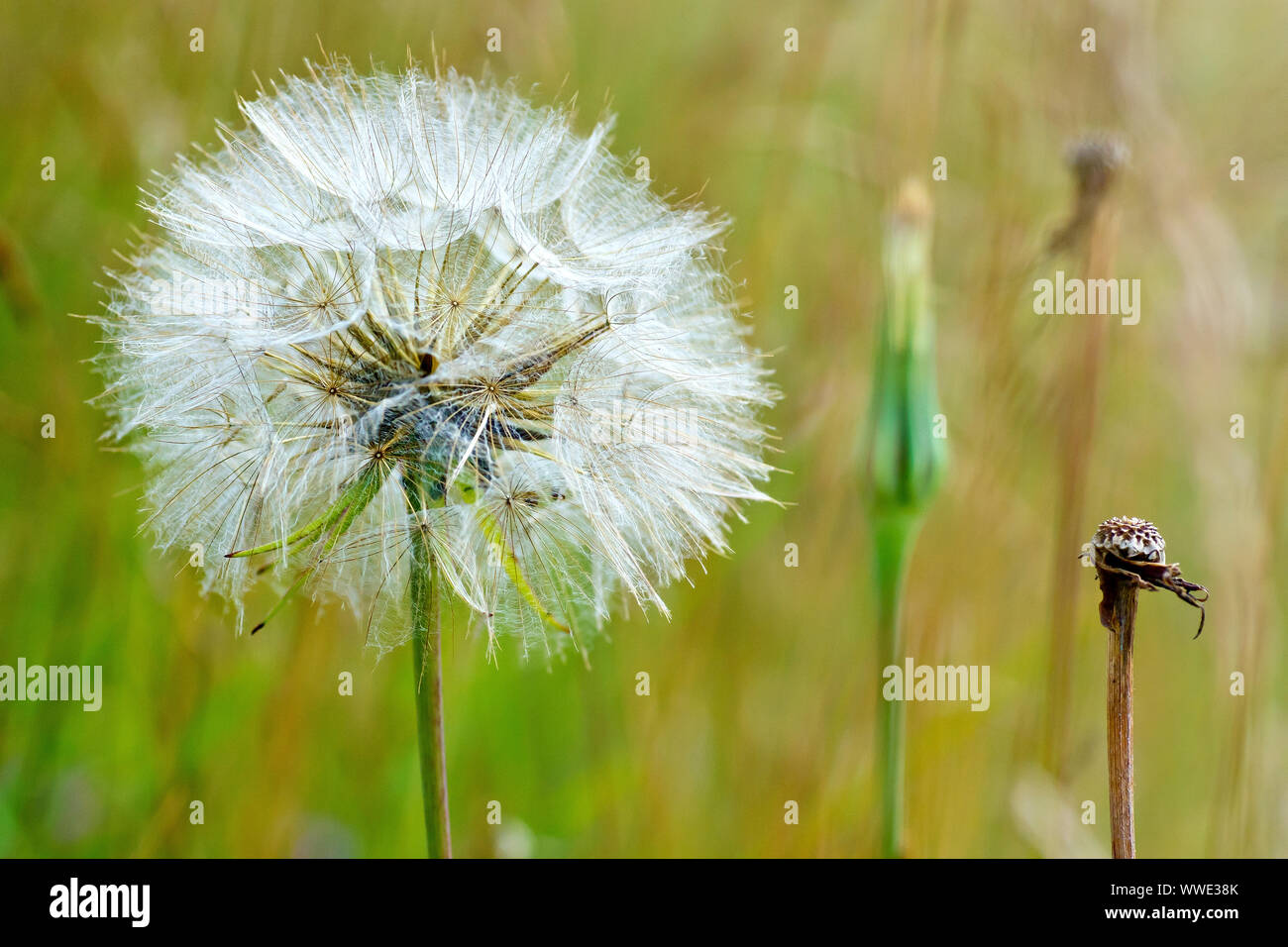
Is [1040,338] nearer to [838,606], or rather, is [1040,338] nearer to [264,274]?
[838,606]

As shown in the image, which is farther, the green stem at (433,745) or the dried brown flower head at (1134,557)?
the green stem at (433,745)

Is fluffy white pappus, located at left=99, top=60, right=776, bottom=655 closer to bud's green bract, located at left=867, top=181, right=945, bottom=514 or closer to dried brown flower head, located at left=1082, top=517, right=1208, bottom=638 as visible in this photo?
bud's green bract, located at left=867, top=181, right=945, bottom=514

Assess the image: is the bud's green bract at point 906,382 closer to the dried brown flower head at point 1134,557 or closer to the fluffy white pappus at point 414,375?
the fluffy white pappus at point 414,375

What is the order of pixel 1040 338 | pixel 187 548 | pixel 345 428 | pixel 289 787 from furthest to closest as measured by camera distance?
pixel 1040 338 → pixel 289 787 → pixel 187 548 → pixel 345 428

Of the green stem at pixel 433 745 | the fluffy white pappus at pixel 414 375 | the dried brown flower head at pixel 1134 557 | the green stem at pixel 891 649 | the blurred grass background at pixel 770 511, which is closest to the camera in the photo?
the dried brown flower head at pixel 1134 557

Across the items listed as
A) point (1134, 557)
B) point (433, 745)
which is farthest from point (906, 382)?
point (433, 745)

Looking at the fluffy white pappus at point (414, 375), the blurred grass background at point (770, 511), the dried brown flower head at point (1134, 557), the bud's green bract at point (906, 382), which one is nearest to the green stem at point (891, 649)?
the bud's green bract at point (906, 382)
